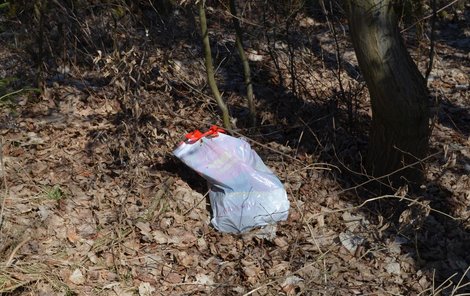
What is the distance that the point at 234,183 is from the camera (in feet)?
14.6

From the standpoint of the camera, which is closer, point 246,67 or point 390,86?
point 390,86

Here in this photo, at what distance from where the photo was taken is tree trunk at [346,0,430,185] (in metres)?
4.25

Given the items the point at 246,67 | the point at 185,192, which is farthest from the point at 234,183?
the point at 246,67

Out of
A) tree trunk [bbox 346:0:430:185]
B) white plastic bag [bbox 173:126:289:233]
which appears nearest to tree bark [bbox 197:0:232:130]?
white plastic bag [bbox 173:126:289:233]

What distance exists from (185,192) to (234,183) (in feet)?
1.60

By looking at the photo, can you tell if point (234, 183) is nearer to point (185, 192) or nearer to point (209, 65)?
point (185, 192)

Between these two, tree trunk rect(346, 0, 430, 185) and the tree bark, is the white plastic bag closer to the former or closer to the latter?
the tree bark

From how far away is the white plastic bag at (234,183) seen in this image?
14.5 feet

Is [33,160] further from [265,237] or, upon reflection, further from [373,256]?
[373,256]

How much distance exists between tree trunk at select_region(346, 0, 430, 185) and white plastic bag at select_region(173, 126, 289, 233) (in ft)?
2.99

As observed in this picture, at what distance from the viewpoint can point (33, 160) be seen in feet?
15.9

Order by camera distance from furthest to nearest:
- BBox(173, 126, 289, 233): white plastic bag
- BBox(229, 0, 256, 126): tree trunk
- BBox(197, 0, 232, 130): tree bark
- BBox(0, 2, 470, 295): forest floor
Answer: BBox(229, 0, 256, 126): tree trunk, BBox(197, 0, 232, 130): tree bark, BBox(173, 126, 289, 233): white plastic bag, BBox(0, 2, 470, 295): forest floor

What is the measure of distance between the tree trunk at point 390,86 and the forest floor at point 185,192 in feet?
0.78

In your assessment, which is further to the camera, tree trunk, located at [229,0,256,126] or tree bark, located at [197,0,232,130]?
tree trunk, located at [229,0,256,126]
